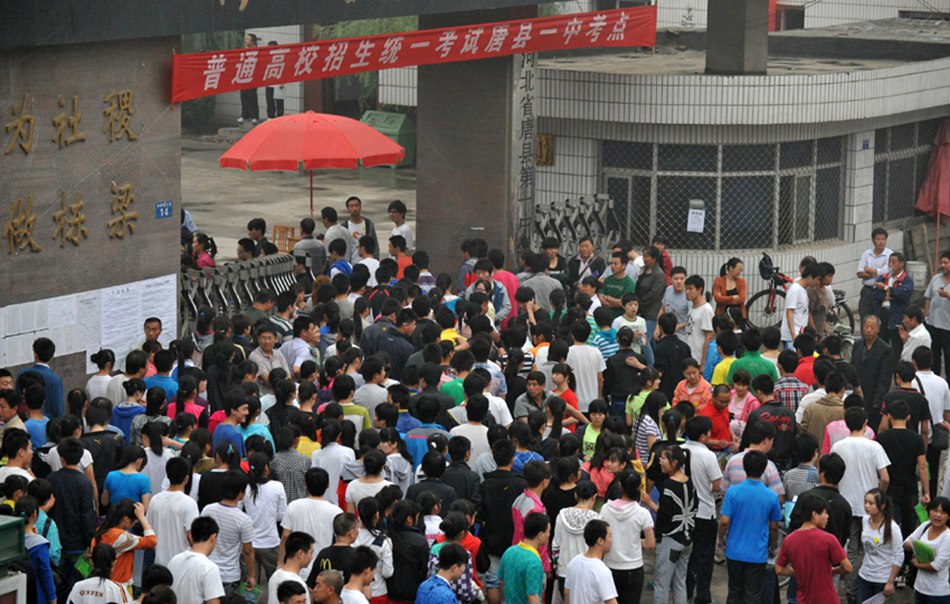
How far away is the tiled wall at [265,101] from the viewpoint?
1287 inches

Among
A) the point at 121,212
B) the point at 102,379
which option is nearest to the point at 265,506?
the point at 102,379

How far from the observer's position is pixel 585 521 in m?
9.12

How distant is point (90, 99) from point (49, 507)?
4.61 meters

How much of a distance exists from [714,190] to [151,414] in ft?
31.4

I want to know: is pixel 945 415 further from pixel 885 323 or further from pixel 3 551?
pixel 3 551

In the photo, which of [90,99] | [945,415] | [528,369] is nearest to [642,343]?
[528,369]

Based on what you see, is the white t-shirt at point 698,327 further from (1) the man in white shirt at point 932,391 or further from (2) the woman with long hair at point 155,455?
(2) the woman with long hair at point 155,455

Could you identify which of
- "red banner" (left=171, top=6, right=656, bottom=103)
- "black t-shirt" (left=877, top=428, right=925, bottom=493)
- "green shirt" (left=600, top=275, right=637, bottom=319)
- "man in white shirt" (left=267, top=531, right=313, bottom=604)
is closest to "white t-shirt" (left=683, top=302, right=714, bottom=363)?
"green shirt" (left=600, top=275, right=637, bottom=319)

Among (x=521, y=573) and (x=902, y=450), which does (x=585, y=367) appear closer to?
(x=902, y=450)

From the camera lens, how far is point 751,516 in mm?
9641

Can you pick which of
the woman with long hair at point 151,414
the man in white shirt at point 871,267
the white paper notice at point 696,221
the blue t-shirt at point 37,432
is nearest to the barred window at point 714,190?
the white paper notice at point 696,221

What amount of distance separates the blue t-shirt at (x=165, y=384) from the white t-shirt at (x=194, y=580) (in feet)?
9.16

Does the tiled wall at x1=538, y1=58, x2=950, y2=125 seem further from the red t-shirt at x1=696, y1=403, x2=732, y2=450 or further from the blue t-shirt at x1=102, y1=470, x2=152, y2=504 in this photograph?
the blue t-shirt at x1=102, y1=470, x2=152, y2=504

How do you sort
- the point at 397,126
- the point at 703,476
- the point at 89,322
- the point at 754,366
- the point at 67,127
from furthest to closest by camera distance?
the point at 397,126 < the point at 89,322 < the point at 67,127 < the point at 754,366 < the point at 703,476
